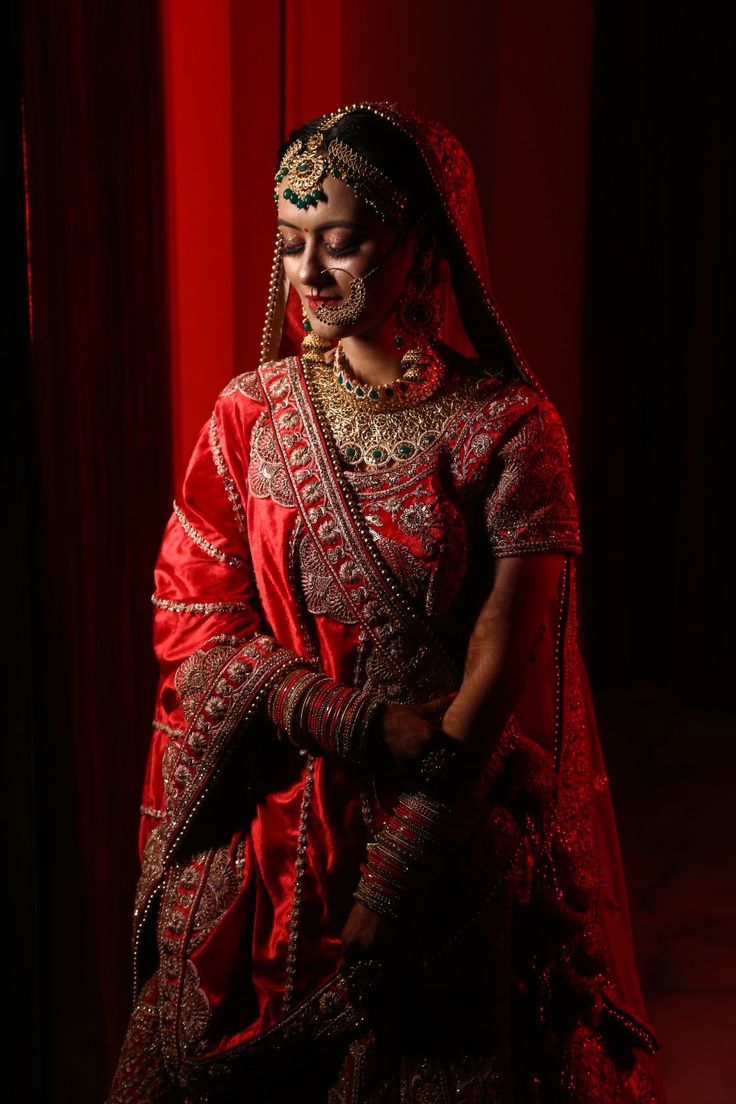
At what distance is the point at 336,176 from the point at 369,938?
86 cm

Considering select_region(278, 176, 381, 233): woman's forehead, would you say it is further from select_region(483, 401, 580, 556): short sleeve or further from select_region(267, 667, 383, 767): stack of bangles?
select_region(267, 667, 383, 767): stack of bangles

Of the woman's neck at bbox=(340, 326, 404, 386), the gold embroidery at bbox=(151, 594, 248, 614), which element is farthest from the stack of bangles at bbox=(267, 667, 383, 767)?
the woman's neck at bbox=(340, 326, 404, 386)

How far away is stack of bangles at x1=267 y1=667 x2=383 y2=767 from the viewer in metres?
1.34

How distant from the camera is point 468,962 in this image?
142 centimetres

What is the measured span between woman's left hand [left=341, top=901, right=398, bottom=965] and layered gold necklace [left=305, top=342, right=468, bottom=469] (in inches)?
20.5

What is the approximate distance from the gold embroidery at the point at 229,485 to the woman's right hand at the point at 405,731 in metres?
0.32

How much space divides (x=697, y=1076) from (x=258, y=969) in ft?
3.50

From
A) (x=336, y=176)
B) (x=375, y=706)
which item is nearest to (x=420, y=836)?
(x=375, y=706)

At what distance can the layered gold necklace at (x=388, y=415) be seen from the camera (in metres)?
1.44

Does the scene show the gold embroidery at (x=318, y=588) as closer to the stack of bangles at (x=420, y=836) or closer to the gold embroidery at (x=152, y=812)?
the stack of bangles at (x=420, y=836)

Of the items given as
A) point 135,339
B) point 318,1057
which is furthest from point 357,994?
point 135,339

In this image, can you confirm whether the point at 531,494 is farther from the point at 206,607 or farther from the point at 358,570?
the point at 206,607

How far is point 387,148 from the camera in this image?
1.39 m

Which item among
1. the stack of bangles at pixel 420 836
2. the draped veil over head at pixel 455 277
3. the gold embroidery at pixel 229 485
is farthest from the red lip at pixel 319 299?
the stack of bangles at pixel 420 836
